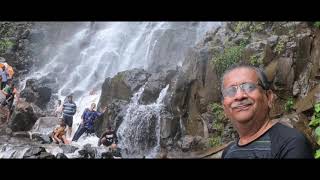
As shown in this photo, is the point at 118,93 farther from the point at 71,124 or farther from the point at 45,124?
the point at 45,124

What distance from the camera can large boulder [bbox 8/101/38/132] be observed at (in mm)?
4201

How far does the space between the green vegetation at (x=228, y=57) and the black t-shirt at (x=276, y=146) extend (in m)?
2.69

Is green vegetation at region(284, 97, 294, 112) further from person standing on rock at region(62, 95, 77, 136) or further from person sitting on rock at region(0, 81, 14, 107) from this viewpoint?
person sitting on rock at region(0, 81, 14, 107)

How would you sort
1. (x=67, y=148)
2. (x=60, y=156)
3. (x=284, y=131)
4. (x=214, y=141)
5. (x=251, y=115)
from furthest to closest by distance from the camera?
(x=214, y=141) < (x=67, y=148) < (x=60, y=156) < (x=251, y=115) < (x=284, y=131)

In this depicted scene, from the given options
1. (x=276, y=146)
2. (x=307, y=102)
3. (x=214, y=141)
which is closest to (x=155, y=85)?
(x=214, y=141)

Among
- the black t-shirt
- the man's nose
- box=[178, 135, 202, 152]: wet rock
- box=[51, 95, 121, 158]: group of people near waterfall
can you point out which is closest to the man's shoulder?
the black t-shirt

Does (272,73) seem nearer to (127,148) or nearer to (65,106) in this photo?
(127,148)

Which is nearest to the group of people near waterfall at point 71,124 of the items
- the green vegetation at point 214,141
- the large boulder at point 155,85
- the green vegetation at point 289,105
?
the large boulder at point 155,85

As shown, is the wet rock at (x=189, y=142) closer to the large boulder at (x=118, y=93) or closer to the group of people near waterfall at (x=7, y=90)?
the large boulder at (x=118, y=93)

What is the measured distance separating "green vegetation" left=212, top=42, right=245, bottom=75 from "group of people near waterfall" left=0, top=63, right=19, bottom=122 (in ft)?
6.85

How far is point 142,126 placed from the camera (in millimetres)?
4492

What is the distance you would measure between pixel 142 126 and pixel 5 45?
1.63m
